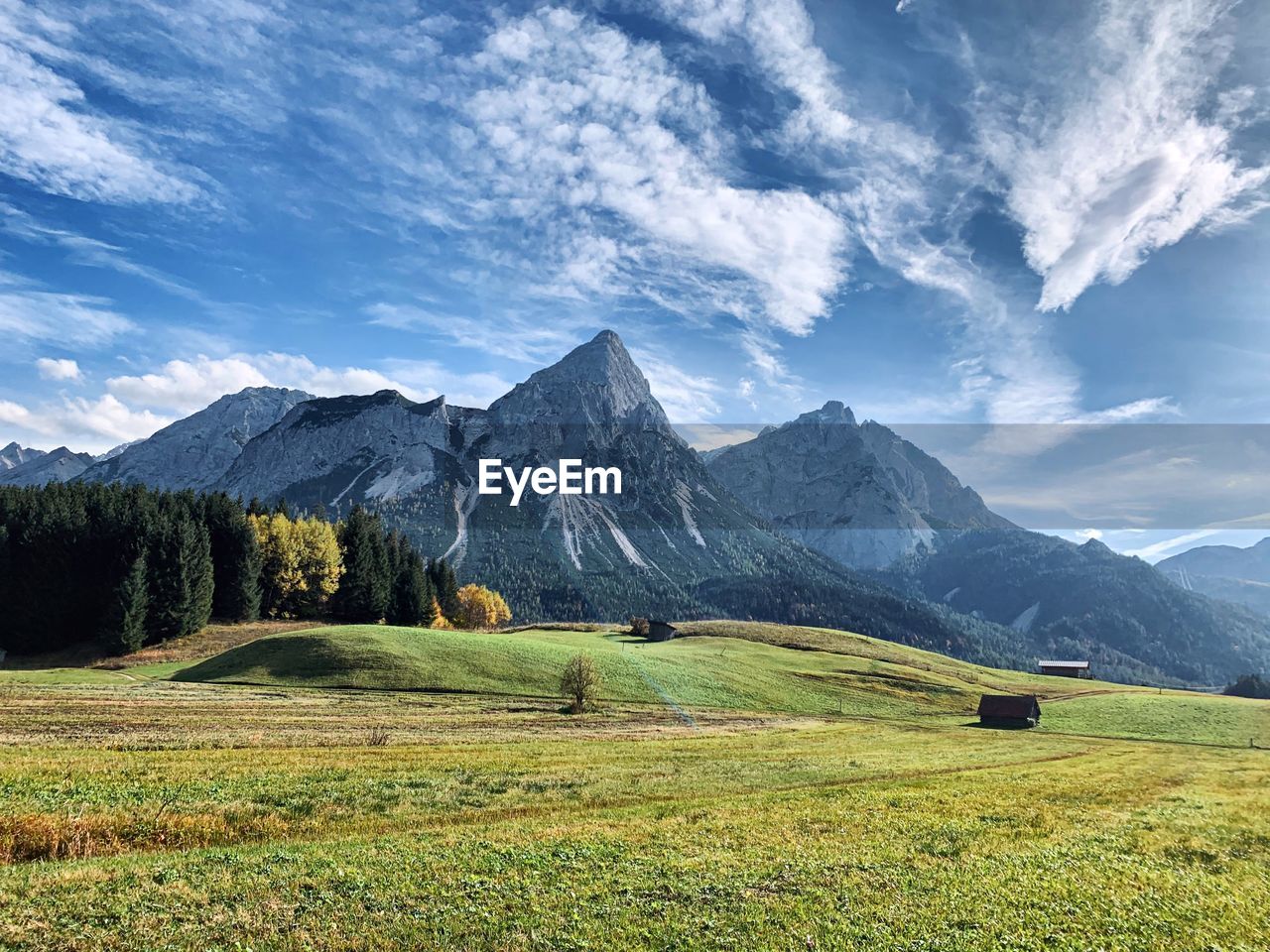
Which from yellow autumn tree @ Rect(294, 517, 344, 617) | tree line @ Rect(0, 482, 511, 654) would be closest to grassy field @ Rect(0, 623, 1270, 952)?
tree line @ Rect(0, 482, 511, 654)

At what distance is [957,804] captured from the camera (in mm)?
29203

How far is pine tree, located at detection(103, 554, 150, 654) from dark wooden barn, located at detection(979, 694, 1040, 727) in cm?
11447

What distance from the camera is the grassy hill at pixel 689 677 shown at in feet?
242

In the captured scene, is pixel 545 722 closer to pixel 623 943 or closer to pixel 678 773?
pixel 678 773

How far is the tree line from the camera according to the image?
302 feet

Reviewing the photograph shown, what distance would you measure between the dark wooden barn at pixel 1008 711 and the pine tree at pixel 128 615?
114 meters

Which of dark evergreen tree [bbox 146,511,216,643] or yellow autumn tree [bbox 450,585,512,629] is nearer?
dark evergreen tree [bbox 146,511,216,643]

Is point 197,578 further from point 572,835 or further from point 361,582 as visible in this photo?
point 572,835

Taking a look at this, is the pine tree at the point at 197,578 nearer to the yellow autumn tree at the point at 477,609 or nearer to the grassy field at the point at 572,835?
the grassy field at the point at 572,835

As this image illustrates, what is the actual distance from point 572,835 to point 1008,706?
91.1m

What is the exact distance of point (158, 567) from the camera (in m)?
93.7

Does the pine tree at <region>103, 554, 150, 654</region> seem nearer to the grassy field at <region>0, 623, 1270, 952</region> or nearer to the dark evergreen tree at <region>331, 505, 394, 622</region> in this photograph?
the grassy field at <region>0, 623, 1270, 952</region>

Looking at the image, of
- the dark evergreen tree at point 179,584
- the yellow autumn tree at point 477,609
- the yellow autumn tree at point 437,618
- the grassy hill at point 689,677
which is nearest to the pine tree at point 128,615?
the dark evergreen tree at point 179,584

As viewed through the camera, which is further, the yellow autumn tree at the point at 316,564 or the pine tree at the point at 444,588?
the pine tree at the point at 444,588
